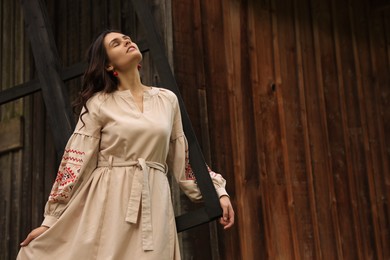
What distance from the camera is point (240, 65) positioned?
17.1 ft

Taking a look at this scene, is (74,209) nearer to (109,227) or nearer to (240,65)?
(109,227)

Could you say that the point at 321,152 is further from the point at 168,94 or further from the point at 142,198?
the point at 142,198

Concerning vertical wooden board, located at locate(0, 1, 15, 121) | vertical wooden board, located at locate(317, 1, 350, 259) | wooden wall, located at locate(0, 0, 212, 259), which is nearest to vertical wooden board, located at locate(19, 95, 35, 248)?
wooden wall, located at locate(0, 0, 212, 259)

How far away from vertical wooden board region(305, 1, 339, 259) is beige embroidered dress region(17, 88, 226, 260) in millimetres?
2358

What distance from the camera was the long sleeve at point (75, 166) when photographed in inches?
130

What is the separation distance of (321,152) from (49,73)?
236 cm

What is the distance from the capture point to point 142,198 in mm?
3232

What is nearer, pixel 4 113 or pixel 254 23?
pixel 254 23

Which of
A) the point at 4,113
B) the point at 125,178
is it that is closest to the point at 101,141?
the point at 125,178

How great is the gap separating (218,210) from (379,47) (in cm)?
371

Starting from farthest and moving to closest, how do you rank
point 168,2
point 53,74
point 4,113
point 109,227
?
1. point 4,113
2. point 168,2
3. point 53,74
4. point 109,227

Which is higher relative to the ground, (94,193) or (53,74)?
(53,74)

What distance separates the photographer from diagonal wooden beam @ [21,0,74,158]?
415 cm

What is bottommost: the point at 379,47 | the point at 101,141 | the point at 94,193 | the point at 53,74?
the point at 94,193
